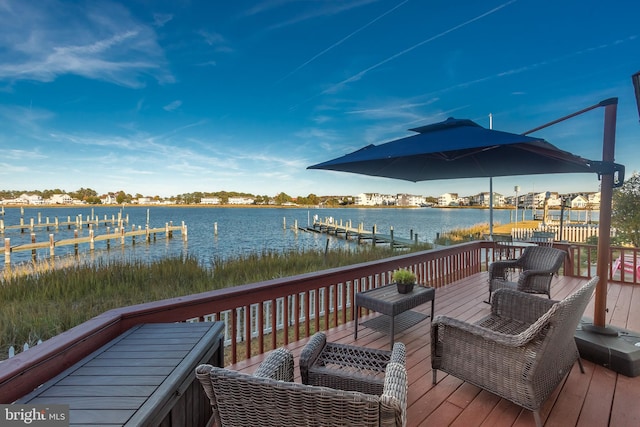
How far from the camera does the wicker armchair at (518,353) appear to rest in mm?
1642

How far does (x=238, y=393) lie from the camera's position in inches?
39.6

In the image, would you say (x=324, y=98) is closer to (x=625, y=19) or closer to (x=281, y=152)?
(x=625, y=19)

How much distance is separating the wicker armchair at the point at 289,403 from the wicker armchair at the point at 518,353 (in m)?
1.09

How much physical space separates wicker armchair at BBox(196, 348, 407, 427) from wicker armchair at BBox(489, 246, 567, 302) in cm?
358

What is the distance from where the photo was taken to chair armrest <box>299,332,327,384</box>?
165 centimetres

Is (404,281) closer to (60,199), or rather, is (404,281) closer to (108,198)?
(60,199)

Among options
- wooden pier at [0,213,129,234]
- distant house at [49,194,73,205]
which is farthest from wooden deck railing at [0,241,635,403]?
distant house at [49,194,73,205]

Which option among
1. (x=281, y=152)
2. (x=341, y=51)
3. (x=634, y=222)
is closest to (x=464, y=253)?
(x=341, y=51)

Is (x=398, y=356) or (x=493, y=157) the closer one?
(x=398, y=356)

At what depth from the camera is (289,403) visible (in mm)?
961

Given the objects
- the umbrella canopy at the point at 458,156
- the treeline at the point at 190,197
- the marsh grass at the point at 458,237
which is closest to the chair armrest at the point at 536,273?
the umbrella canopy at the point at 458,156

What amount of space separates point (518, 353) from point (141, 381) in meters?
2.05

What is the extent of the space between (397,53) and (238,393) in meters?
8.81

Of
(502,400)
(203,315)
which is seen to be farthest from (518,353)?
(203,315)
